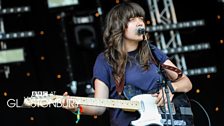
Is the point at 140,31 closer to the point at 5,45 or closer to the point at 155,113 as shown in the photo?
the point at 155,113

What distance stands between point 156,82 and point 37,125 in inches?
87.8

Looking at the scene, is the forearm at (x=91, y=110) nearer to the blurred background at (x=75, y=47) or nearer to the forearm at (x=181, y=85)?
the forearm at (x=181, y=85)

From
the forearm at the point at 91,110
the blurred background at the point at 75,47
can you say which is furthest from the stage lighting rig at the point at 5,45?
the forearm at the point at 91,110

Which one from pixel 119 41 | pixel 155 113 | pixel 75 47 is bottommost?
pixel 155 113

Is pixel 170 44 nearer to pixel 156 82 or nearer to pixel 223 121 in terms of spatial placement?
pixel 223 121

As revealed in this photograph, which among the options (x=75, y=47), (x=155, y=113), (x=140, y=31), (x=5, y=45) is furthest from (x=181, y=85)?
(x=5, y=45)

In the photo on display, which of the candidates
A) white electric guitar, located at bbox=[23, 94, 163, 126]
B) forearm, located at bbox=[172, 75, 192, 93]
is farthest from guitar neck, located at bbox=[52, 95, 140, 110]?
forearm, located at bbox=[172, 75, 192, 93]

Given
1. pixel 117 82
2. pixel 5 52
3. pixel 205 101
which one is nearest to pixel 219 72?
pixel 205 101

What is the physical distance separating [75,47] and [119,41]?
1.84 metres

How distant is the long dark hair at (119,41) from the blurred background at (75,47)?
1700 millimetres

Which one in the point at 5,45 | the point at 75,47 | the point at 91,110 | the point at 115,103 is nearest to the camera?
the point at 115,103

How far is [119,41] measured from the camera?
265 cm

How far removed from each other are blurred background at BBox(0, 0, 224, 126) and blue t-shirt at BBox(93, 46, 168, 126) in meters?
1.80

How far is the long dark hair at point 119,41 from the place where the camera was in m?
2.59
